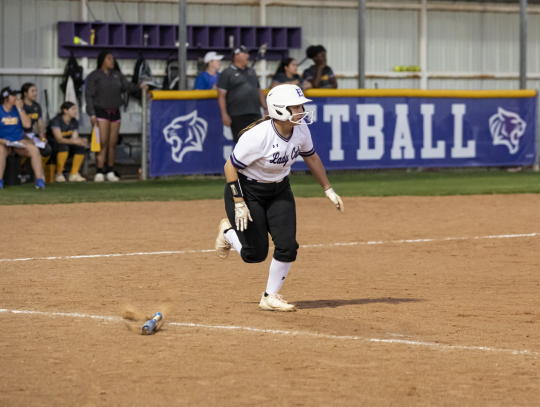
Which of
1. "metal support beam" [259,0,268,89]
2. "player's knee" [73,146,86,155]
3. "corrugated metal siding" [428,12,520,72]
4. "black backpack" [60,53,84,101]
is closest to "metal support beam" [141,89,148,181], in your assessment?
"player's knee" [73,146,86,155]

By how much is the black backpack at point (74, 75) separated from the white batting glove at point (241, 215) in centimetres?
1450

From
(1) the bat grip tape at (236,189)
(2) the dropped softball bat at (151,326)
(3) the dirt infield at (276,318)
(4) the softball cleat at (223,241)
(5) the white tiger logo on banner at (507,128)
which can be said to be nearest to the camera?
(3) the dirt infield at (276,318)

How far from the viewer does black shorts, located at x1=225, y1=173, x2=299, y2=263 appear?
6988 millimetres

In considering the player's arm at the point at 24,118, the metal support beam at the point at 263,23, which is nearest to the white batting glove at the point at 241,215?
the player's arm at the point at 24,118

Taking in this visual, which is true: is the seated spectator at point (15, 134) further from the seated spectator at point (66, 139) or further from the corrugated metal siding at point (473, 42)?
the corrugated metal siding at point (473, 42)

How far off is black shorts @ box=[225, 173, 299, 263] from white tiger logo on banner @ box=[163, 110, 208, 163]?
1054cm

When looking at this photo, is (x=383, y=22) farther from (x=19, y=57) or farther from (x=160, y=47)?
(x=19, y=57)

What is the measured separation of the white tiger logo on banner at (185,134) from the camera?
57.5ft

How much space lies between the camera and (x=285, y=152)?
6.92 meters

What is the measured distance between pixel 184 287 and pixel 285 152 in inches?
68.4

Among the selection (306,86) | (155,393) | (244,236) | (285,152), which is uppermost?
(306,86)

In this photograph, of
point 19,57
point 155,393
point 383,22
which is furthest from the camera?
point 383,22

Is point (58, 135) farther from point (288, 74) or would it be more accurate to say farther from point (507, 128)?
point (507, 128)

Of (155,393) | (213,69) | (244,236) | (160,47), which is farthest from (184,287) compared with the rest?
(160,47)
